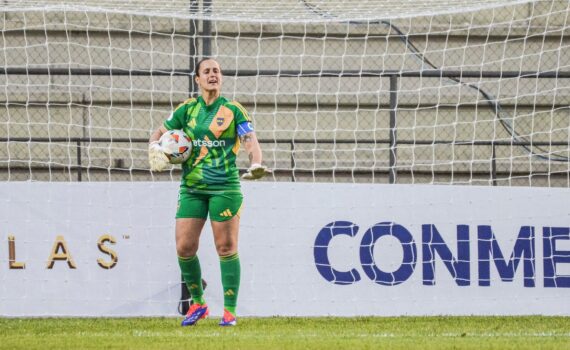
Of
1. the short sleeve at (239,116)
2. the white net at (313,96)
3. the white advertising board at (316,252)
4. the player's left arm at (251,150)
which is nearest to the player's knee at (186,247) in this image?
the player's left arm at (251,150)

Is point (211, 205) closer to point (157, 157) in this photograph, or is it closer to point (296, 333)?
point (157, 157)

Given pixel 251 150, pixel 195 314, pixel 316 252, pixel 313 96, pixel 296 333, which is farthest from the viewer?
pixel 313 96

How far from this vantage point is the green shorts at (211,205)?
305 inches

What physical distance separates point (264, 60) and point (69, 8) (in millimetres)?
4330

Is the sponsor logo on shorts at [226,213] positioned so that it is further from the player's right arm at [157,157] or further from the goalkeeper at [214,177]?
the player's right arm at [157,157]

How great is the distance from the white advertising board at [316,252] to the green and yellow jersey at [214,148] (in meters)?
1.40

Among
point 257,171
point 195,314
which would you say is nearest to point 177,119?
point 257,171

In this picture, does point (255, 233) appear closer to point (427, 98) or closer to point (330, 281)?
point (330, 281)

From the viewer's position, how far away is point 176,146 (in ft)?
25.5

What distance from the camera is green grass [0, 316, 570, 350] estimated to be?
6.49 meters

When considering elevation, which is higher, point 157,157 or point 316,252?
point 157,157

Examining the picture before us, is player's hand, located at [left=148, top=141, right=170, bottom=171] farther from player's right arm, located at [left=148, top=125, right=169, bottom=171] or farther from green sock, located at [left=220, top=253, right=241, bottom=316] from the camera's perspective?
green sock, located at [left=220, top=253, right=241, bottom=316]

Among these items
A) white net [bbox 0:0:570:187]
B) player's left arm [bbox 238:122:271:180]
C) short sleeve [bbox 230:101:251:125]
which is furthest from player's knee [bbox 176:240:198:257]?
white net [bbox 0:0:570:187]

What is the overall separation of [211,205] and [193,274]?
1.78ft
